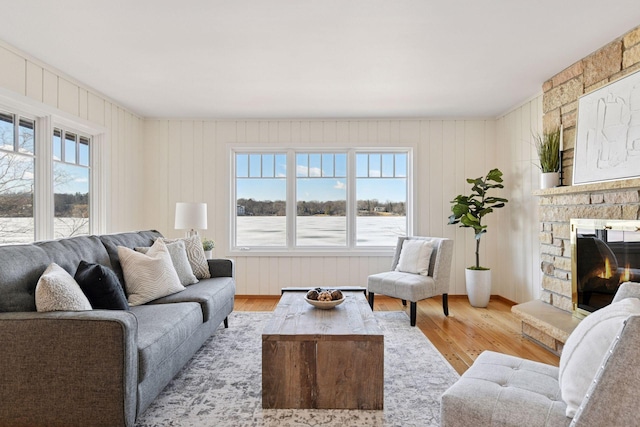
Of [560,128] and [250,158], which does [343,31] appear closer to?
[560,128]

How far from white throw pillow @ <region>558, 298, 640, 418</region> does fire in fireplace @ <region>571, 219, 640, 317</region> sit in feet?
4.69

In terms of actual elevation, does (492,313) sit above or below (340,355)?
below

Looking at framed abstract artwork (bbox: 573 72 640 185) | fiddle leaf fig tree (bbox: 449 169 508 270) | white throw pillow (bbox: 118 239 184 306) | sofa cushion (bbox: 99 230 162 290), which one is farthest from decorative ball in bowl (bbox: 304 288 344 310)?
fiddle leaf fig tree (bbox: 449 169 508 270)

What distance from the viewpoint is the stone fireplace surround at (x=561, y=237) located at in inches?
105

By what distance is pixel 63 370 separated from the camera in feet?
5.96

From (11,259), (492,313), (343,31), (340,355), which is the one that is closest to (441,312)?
(492,313)

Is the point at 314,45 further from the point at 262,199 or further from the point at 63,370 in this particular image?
the point at 262,199

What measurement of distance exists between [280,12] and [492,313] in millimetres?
3839

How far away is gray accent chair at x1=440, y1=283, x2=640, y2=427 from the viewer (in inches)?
45.6

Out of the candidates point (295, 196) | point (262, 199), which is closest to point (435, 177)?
point (295, 196)

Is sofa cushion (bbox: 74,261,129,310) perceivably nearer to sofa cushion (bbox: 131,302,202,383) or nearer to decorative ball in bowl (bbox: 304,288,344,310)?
sofa cushion (bbox: 131,302,202,383)

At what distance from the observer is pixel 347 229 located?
5.26 meters

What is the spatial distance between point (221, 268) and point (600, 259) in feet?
10.8

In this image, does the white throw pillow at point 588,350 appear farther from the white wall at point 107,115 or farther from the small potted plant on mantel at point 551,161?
the white wall at point 107,115
